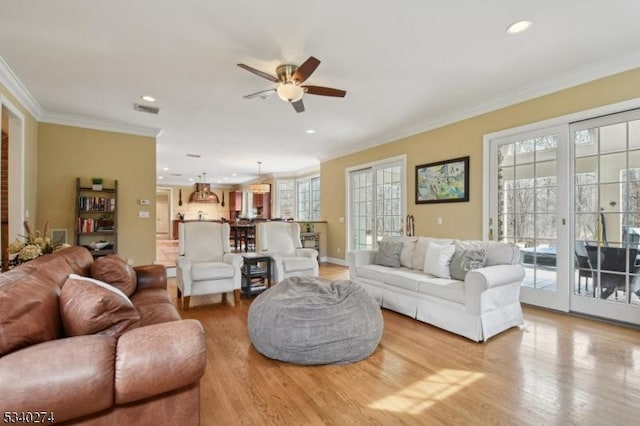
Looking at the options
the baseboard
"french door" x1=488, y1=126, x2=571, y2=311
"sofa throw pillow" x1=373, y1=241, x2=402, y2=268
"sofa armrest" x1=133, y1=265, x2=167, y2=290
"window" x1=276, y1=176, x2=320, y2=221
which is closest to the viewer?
"sofa armrest" x1=133, y1=265, x2=167, y2=290

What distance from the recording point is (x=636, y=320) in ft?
10.1

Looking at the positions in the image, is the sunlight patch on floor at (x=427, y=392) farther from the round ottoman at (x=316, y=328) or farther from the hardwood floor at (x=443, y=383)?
the round ottoman at (x=316, y=328)

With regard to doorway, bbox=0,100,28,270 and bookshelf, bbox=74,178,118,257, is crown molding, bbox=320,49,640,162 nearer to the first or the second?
bookshelf, bbox=74,178,118,257

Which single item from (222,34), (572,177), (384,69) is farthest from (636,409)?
(222,34)

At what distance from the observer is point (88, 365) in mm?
1143

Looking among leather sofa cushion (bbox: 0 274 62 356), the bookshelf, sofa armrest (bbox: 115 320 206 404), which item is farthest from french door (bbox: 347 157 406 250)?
leather sofa cushion (bbox: 0 274 62 356)

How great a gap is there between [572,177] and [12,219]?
6.79 m

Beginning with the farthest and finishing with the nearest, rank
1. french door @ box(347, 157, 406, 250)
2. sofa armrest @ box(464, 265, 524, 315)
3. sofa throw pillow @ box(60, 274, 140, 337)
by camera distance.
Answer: french door @ box(347, 157, 406, 250), sofa armrest @ box(464, 265, 524, 315), sofa throw pillow @ box(60, 274, 140, 337)

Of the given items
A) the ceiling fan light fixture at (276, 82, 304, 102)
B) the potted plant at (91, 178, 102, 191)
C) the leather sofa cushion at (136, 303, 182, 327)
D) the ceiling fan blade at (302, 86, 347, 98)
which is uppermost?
the ceiling fan blade at (302, 86, 347, 98)

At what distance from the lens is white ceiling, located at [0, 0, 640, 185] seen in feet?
7.64

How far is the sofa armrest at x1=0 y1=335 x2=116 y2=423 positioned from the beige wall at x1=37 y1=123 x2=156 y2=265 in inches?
185

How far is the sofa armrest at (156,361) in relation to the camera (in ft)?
3.95

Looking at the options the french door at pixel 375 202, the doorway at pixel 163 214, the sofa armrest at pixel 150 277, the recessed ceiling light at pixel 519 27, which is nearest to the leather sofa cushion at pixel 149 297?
the sofa armrest at pixel 150 277

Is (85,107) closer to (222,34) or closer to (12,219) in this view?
(12,219)
